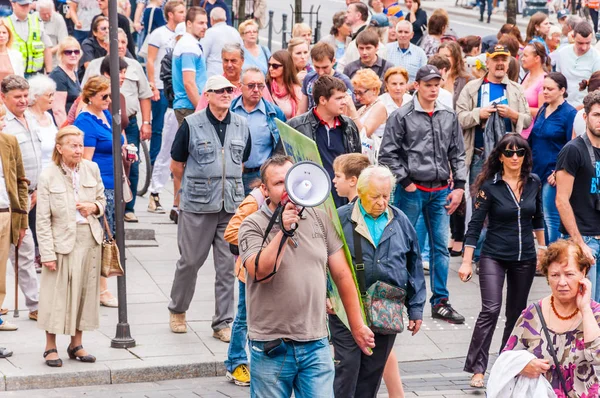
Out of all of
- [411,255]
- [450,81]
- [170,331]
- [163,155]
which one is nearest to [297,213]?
[411,255]

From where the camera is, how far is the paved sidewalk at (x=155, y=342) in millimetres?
8961

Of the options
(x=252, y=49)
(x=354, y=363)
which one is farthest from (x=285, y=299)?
(x=252, y=49)

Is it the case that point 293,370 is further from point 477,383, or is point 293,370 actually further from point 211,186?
point 211,186

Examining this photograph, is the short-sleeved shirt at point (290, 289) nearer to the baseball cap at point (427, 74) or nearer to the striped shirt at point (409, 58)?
the baseball cap at point (427, 74)

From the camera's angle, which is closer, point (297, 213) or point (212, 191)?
point (297, 213)

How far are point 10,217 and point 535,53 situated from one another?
6248 mm

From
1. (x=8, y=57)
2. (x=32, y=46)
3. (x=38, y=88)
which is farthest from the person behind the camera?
(x=32, y=46)

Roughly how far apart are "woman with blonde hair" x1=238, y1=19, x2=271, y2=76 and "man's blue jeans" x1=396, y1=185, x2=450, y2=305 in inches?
133

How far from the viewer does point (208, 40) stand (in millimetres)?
13656

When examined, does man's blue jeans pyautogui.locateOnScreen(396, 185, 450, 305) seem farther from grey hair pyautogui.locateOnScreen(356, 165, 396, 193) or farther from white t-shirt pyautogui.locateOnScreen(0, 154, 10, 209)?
white t-shirt pyautogui.locateOnScreen(0, 154, 10, 209)

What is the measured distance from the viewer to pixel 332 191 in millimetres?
9859

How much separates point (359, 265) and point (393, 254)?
0.80ft

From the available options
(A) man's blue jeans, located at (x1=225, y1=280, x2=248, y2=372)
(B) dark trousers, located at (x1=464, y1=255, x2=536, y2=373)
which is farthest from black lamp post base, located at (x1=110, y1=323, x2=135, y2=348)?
(B) dark trousers, located at (x1=464, y1=255, x2=536, y2=373)

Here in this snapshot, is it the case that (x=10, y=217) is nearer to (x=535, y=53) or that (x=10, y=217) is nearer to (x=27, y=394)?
(x=27, y=394)
